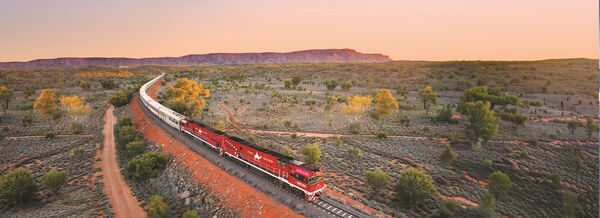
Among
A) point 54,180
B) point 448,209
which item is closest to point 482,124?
point 448,209

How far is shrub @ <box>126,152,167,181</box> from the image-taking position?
26.5 meters

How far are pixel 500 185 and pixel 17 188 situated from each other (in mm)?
42652

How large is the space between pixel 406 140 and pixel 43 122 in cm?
6742

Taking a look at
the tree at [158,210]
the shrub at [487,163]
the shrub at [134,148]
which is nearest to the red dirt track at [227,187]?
the shrub at [134,148]

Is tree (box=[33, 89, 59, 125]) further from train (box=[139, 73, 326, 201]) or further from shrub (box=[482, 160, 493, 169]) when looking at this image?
shrub (box=[482, 160, 493, 169])

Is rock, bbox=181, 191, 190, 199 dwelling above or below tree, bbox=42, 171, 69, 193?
below

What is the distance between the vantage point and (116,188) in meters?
25.5

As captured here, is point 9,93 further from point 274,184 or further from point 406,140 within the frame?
point 406,140

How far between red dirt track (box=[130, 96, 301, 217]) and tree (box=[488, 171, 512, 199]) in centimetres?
1824

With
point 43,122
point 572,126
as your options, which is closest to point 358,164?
point 572,126

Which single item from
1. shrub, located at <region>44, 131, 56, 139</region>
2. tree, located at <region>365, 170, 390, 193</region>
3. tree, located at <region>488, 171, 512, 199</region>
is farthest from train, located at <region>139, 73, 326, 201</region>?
shrub, located at <region>44, 131, 56, 139</region>

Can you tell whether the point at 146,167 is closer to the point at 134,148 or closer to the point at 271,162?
the point at 134,148

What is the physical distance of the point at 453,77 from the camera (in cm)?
9800

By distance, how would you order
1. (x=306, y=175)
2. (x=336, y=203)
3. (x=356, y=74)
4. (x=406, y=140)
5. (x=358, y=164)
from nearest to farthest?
(x=306, y=175) < (x=336, y=203) < (x=358, y=164) < (x=406, y=140) < (x=356, y=74)
